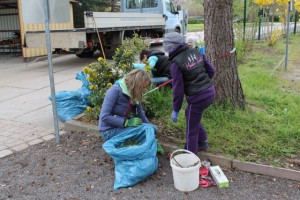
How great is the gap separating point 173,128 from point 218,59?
3.94 feet

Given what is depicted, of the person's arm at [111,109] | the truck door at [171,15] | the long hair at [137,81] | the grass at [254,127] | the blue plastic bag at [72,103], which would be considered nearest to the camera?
the long hair at [137,81]

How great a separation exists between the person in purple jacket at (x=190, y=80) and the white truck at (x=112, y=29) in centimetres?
492

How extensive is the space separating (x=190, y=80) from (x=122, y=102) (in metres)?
0.81

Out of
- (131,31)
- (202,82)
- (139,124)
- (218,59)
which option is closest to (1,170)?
(139,124)

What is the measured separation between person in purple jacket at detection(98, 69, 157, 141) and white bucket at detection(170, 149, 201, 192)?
650mm

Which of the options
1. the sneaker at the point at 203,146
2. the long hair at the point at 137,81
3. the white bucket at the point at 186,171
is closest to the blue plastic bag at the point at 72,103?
the long hair at the point at 137,81

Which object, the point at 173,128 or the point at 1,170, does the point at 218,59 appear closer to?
the point at 173,128

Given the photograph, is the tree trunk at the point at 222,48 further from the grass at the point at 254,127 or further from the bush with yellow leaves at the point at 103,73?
the bush with yellow leaves at the point at 103,73

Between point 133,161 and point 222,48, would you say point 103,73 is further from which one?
point 133,161

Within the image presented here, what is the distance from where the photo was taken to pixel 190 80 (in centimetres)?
346

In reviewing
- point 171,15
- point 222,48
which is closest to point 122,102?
point 222,48

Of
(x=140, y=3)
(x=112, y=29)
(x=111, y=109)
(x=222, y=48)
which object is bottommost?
(x=111, y=109)

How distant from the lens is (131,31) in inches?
518

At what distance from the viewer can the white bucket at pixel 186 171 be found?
314cm
